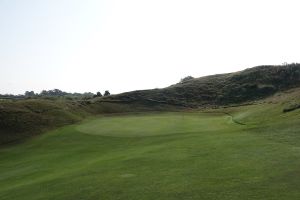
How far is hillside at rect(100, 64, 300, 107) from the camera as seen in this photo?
4028 inches

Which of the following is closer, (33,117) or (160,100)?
(33,117)

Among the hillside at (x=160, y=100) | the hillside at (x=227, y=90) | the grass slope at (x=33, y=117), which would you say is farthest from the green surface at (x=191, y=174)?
the hillside at (x=227, y=90)

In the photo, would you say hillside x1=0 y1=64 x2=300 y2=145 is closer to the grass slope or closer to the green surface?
the grass slope

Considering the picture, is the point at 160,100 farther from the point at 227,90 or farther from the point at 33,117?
the point at 33,117

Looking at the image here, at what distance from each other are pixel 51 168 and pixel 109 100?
6811cm

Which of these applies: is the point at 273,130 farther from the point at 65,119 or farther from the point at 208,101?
the point at 208,101

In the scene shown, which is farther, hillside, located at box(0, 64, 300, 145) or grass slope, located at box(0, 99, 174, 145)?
hillside, located at box(0, 64, 300, 145)

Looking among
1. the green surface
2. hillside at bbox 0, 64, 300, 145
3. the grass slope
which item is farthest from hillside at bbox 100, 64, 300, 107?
the green surface

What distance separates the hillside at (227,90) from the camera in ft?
336

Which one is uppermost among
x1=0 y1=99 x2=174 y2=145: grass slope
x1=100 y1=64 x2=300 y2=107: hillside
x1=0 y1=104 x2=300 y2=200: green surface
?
x1=100 y1=64 x2=300 y2=107: hillside

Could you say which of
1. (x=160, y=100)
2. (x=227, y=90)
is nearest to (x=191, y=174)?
(x=160, y=100)

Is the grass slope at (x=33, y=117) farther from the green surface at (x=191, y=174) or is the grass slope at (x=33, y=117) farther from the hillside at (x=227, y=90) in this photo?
the hillside at (x=227, y=90)

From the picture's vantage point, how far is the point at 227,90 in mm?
110938

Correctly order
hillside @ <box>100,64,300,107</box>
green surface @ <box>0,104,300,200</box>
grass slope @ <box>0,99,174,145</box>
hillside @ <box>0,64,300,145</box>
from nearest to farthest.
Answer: green surface @ <box>0,104,300,200</box>, grass slope @ <box>0,99,174,145</box>, hillside @ <box>0,64,300,145</box>, hillside @ <box>100,64,300,107</box>
